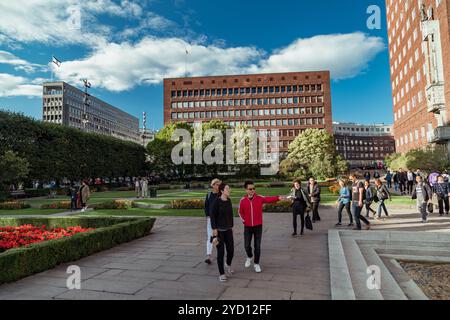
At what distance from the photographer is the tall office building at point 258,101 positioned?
285 ft

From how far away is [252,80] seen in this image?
291 feet

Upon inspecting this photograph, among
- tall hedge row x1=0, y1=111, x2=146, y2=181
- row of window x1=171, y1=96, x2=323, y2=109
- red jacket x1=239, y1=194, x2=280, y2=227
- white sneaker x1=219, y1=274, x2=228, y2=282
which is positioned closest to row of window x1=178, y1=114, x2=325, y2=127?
row of window x1=171, y1=96, x2=323, y2=109

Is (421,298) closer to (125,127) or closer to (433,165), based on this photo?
(433,165)

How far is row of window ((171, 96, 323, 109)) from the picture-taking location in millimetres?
87750

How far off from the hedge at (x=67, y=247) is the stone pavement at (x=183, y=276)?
0.20 m

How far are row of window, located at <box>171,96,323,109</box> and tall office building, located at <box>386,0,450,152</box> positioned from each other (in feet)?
99.2

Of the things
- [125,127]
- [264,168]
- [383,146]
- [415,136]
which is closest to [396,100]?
[415,136]

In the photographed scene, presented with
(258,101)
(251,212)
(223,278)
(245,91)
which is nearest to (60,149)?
(251,212)

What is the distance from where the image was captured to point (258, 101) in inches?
3465

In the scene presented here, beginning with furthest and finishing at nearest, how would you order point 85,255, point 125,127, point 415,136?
1. point 125,127
2. point 415,136
3. point 85,255

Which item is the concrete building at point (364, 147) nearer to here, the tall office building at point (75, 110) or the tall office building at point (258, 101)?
the tall office building at point (258, 101)

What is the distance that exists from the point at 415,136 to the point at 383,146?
10351cm

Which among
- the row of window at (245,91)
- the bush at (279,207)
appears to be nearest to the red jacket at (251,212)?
the bush at (279,207)

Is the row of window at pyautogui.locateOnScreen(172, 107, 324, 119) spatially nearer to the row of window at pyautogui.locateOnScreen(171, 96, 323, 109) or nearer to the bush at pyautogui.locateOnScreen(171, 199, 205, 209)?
the row of window at pyautogui.locateOnScreen(171, 96, 323, 109)
